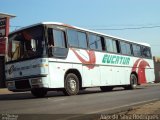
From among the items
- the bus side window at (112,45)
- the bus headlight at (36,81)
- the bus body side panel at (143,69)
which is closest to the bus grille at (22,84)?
the bus headlight at (36,81)

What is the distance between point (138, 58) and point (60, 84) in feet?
35.8

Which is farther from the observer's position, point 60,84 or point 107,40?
point 107,40

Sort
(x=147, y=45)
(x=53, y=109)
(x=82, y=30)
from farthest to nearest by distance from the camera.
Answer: (x=147, y=45)
(x=82, y=30)
(x=53, y=109)

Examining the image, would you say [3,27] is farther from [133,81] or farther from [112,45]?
[133,81]

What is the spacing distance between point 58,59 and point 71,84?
59.0 inches

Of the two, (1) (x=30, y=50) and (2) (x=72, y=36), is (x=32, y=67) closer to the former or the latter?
(1) (x=30, y=50)

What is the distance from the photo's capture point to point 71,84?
1856 cm

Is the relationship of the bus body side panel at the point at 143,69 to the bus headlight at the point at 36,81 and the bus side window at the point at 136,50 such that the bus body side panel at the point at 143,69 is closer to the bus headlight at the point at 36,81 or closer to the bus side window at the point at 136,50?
the bus side window at the point at 136,50

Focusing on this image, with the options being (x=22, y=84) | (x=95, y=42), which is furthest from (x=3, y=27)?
(x=22, y=84)

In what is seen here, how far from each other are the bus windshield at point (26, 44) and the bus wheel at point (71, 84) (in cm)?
214

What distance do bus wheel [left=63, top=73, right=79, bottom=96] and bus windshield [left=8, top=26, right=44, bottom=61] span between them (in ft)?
7.04

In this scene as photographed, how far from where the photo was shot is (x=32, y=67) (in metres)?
17.3

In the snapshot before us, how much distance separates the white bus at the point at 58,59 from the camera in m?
17.2

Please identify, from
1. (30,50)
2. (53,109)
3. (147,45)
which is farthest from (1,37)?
(53,109)
